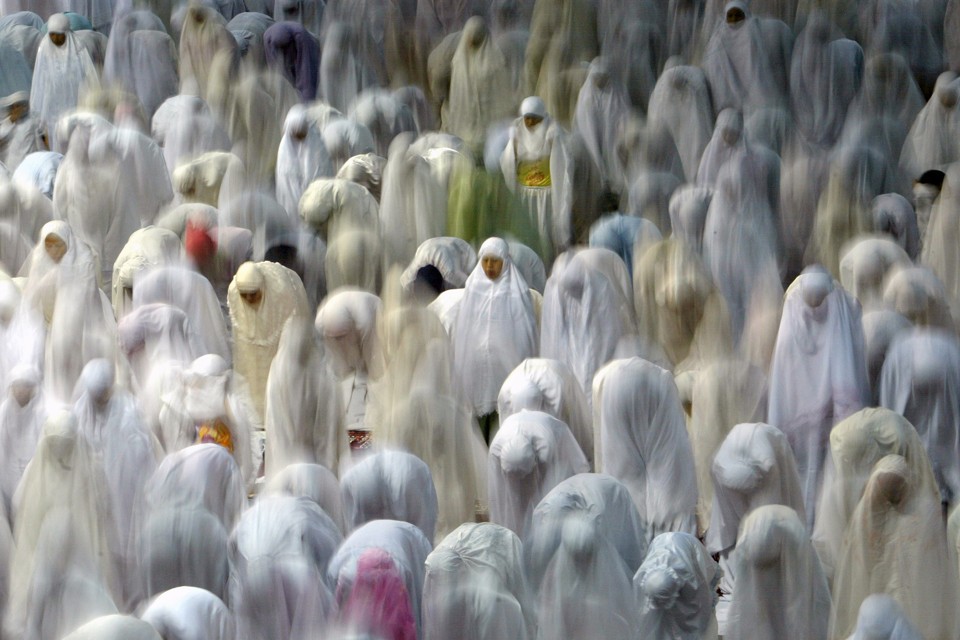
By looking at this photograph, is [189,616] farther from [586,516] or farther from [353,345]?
[353,345]

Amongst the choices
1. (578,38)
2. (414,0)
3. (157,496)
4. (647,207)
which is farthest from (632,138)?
(157,496)

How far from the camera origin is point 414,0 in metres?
20.3

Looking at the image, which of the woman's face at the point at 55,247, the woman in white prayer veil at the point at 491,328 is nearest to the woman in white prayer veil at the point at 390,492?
the woman in white prayer veil at the point at 491,328

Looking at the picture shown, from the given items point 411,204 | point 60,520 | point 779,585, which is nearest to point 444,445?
point 60,520

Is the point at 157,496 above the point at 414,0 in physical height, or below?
below

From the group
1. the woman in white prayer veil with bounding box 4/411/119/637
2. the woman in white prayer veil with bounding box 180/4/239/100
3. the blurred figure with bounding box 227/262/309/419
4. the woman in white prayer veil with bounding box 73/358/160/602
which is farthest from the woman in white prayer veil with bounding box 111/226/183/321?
the woman in white prayer veil with bounding box 180/4/239/100

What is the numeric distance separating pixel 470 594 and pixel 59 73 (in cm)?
902

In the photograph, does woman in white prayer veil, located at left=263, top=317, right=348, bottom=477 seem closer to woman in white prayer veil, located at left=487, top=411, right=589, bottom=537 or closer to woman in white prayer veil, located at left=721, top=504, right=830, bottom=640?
woman in white prayer veil, located at left=487, top=411, right=589, bottom=537

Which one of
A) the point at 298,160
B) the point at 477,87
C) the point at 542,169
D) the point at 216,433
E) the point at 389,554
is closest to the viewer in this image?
the point at 389,554

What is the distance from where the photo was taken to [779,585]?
11.2 m

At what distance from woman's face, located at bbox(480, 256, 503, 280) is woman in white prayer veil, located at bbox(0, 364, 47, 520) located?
8.74 ft

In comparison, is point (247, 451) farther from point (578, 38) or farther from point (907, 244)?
point (578, 38)

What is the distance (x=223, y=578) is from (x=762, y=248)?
523cm

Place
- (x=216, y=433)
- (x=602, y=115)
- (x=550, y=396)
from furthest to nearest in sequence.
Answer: (x=602, y=115) < (x=550, y=396) < (x=216, y=433)
